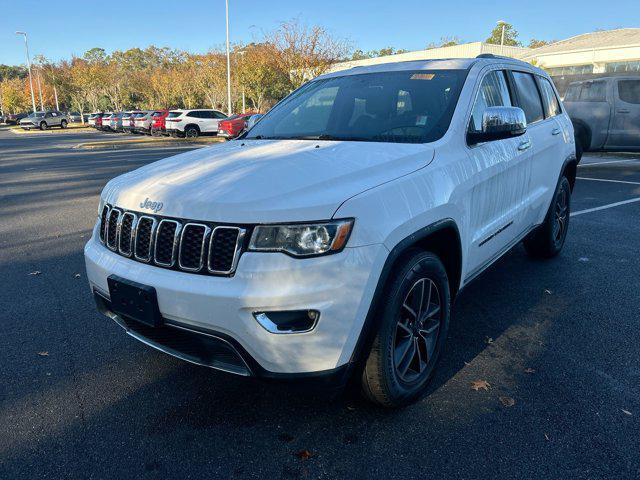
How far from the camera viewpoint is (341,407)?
2.74 metres

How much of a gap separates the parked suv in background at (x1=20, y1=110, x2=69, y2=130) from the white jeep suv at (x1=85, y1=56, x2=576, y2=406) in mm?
50699

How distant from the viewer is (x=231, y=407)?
9.05 feet

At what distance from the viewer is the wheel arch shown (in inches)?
89.0

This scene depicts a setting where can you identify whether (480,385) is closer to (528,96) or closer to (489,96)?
(489,96)

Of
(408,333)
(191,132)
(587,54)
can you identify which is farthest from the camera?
(587,54)

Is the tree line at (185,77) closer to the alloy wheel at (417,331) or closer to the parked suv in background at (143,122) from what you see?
the parked suv in background at (143,122)

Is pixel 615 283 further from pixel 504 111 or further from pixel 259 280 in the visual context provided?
pixel 259 280

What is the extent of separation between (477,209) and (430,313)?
75 centimetres

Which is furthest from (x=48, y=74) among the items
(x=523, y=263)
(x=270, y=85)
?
(x=523, y=263)

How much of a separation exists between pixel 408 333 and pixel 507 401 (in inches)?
27.4

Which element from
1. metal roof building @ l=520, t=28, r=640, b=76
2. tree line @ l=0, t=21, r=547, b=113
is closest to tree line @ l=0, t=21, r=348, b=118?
tree line @ l=0, t=21, r=547, b=113

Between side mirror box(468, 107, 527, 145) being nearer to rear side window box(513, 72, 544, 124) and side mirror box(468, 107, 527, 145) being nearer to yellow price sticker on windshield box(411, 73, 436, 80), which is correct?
yellow price sticker on windshield box(411, 73, 436, 80)

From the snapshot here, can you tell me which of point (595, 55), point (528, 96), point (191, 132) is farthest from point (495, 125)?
point (595, 55)

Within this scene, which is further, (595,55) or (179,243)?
(595,55)
